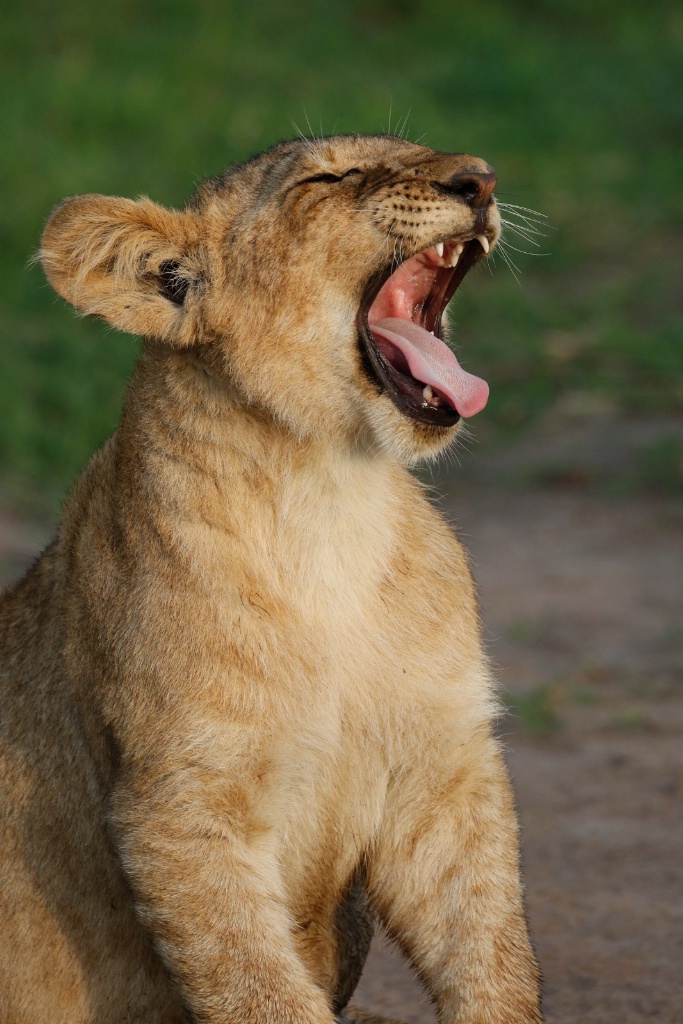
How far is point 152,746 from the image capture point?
9.83 feet

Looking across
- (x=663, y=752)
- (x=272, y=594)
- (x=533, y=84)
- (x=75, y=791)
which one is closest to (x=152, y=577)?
(x=272, y=594)

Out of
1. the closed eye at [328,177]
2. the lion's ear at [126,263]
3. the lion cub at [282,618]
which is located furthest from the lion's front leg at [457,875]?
the closed eye at [328,177]

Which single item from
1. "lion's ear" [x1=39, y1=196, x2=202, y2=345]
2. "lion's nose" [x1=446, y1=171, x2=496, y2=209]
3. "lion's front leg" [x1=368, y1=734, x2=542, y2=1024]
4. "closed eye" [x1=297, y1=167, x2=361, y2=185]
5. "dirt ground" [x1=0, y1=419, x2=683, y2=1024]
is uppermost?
"lion's nose" [x1=446, y1=171, x2=496, y2=209]

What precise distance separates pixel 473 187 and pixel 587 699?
284 cm

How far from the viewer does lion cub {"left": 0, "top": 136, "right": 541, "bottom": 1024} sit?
3.08 m

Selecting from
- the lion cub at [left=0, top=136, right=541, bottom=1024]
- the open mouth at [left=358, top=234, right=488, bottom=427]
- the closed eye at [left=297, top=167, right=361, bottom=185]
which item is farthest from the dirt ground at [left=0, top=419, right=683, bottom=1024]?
the closed eye at [left=297, top=167, right=361, bottom=185]

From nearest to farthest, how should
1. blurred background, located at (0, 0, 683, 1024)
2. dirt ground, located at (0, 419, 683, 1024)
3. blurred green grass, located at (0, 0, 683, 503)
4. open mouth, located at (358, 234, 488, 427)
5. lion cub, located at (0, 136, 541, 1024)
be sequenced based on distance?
lion cub, located at (0, 136, 541, 1024) → open mouth, located at (358, 234, 488, 427) → dirt ground, located at (0, 419, 683, 1024) → blurred background, located at (0, 0, 683, 1024) → blurred green grass, located at (0, 0, 683, 503)

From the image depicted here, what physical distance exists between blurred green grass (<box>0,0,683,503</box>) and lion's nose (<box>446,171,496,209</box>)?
4660 mm

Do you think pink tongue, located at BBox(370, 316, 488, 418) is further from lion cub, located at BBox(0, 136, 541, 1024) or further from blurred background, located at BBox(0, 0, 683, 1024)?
blurred background, located at BBox(0, 0, 683, 1024)

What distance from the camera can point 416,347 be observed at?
3.26 m

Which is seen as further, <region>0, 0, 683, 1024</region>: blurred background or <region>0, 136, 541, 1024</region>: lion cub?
<region>0, 0, 683, 1024</region>: blurred background

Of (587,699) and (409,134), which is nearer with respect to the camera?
(587,699)

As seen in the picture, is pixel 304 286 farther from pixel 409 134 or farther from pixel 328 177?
pixel 409 134

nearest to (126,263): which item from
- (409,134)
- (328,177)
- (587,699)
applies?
(328,177)
